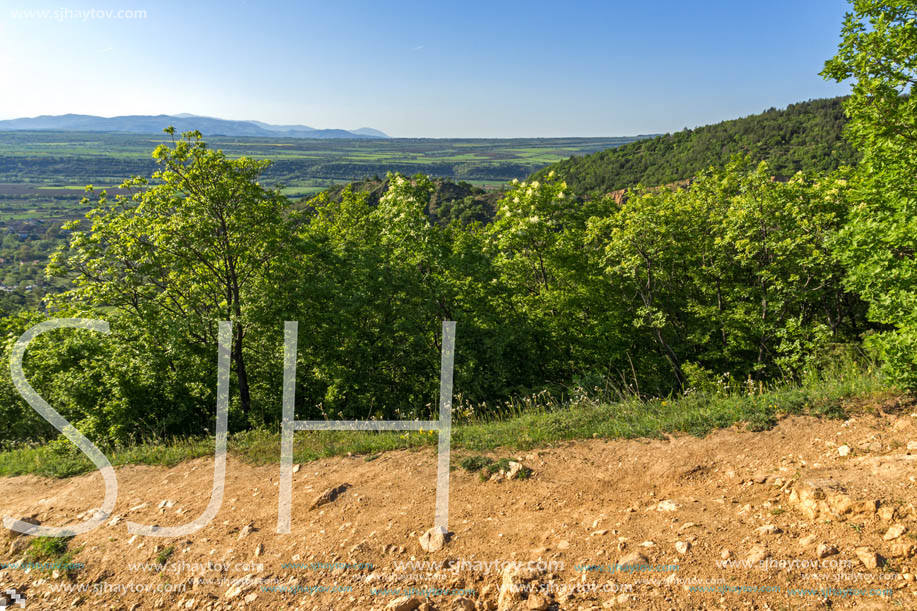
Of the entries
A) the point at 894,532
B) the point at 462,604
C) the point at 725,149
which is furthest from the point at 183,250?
the point at 725,149

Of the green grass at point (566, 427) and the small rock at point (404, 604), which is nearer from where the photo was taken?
the small rock at point (404, 604)

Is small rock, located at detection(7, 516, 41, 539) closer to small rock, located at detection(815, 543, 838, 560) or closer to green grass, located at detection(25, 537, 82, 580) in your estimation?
green grass, located at detection(25, 537, 82, 580)

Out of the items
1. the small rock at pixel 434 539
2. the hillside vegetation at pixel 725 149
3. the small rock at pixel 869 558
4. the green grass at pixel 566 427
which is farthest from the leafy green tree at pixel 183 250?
the hillside vegetation at pixel 725 149

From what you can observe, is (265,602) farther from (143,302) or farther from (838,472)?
(143,302)

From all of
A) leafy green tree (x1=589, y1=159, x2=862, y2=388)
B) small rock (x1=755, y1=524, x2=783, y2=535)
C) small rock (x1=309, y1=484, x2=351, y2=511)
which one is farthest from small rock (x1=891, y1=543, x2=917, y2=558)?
leafy green tree (x1=589, y1=159, x2=862, y2=388)

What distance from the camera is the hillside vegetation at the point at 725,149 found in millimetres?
60688

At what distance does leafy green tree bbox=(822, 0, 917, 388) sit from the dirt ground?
1426 mm

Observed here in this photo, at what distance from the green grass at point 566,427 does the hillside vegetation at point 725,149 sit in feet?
180

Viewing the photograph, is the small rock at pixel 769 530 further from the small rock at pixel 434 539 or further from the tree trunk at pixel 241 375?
the tree trunk at pixel 241 375

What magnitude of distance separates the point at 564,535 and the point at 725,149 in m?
83.0

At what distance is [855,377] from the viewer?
303 inches

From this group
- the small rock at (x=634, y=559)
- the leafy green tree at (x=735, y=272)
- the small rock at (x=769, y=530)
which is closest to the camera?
the small rock at (x=634, y=559)

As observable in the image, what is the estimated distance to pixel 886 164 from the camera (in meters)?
7.52

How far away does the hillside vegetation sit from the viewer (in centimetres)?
6069
